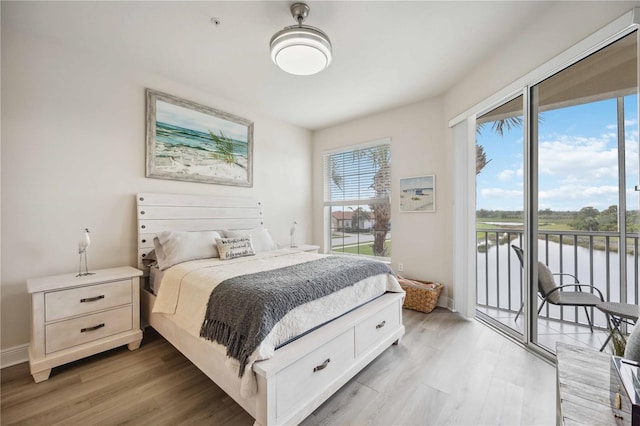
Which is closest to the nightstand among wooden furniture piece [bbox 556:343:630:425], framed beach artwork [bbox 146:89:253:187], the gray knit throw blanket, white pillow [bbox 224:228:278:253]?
white pillow [bbox 224:228:278:253]

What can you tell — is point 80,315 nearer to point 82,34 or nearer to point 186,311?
point 186,311

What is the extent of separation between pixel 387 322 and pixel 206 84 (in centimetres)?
316

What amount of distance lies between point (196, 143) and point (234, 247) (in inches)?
55.6

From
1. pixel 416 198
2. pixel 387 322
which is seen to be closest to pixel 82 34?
pixel 387 322

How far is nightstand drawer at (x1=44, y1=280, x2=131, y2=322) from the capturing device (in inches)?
74.2

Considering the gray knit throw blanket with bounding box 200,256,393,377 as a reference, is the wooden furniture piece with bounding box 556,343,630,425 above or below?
below

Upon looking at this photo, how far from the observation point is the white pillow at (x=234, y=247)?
2568mm

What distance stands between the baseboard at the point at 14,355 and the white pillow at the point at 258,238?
178 cm

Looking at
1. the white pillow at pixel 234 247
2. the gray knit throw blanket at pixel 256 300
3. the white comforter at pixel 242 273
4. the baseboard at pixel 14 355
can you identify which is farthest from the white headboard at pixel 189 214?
the gray knit throw blanket at pixel 256 300

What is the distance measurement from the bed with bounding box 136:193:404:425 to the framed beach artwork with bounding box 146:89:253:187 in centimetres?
36

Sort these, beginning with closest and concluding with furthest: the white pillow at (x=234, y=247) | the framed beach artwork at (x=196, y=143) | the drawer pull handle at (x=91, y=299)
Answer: the drawer pull handle at (x=91, y=299) < the white pillow at (x=234, y=247) < the framed beach artwork at (x=196, y=143)

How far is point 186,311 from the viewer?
72.0 inches

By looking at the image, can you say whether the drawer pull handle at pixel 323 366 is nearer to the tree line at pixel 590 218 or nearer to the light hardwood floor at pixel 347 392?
the light hardwood floor at pixel 347 392

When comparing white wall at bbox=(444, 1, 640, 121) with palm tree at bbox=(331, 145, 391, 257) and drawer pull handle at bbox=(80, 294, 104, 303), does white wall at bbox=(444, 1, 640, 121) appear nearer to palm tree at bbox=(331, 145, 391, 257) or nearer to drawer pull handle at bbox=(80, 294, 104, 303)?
palm tree at bbox=(331, 145, 391, 257)
